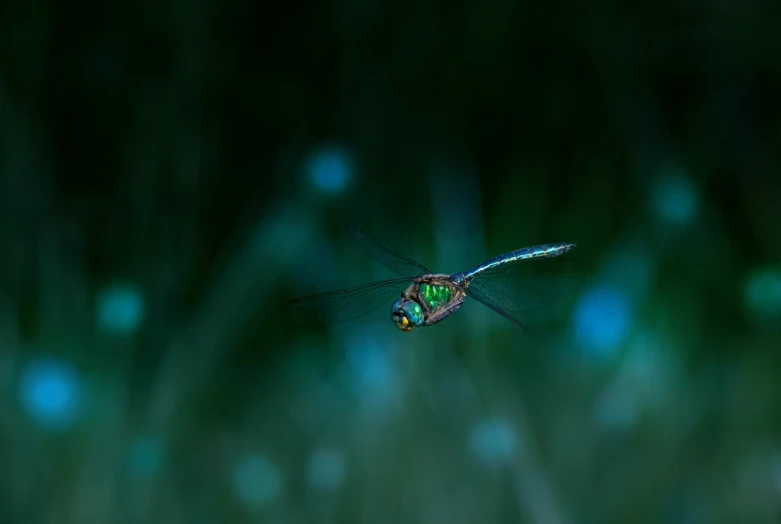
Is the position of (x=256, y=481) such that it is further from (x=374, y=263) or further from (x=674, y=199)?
(x=674, y=199)

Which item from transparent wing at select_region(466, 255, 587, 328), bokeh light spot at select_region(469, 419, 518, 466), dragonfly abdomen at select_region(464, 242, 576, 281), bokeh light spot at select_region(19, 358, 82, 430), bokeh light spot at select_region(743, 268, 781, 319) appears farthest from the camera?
bokeh light spot at select_region(743, 268, 781, 319)

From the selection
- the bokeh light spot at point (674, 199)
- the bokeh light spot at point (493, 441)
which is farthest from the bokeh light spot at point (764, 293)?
the bokeh light spot at point (493, 441)

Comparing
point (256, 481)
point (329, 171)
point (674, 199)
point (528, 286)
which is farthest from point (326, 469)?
point (674, 199)

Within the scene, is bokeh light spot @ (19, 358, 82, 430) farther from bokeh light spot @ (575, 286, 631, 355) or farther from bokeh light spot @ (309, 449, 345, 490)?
bokeh light spot @ (575, 286, 631, 355)

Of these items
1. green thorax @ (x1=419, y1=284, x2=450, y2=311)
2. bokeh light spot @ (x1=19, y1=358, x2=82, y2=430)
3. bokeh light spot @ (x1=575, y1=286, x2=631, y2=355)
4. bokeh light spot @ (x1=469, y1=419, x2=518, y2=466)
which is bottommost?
green thorax @ (x1=419, y1=284, x2=450, y2=311)

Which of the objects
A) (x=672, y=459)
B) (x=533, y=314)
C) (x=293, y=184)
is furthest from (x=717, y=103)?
(x=533, y=314)

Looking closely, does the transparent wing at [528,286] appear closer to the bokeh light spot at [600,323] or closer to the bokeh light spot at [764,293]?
the bokeh light spot at [600,323]

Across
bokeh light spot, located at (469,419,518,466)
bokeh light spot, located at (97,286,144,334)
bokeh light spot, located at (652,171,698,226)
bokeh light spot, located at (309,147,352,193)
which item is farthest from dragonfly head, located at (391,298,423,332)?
bokeh light spot, located at (652,171,698,226)
